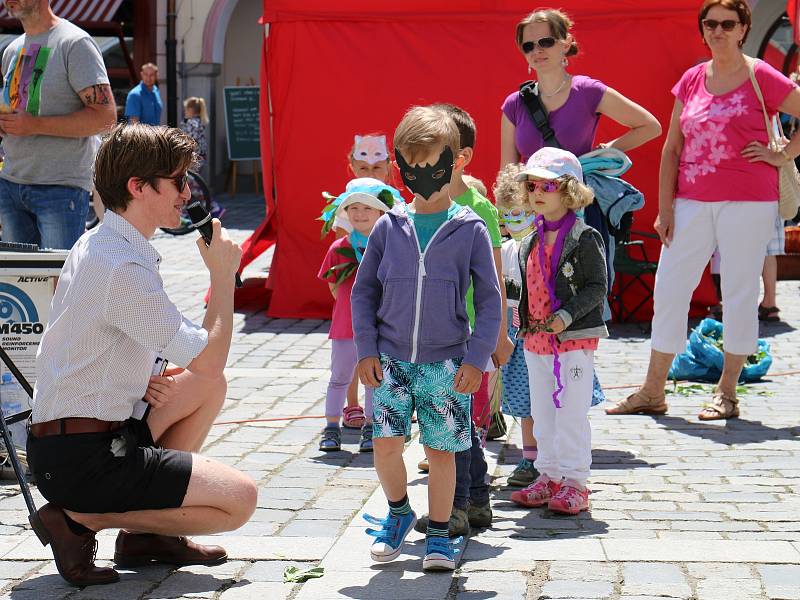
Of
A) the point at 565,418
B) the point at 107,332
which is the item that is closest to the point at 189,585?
the point at 107,332

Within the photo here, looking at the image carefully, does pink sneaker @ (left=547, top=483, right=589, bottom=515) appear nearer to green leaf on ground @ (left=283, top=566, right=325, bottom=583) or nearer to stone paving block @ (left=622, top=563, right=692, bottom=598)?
stone paving block @ (left=622, top=563, right=692, bottom=598)

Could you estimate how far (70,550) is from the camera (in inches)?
157

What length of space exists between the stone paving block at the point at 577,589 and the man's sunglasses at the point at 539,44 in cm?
290

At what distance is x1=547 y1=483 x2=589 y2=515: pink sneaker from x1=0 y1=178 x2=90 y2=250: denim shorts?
2.83 m

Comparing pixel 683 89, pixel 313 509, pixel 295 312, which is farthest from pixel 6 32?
pixel 313 509

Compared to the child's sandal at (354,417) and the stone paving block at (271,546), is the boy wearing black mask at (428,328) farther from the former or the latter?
the child's sandal at (354,417)

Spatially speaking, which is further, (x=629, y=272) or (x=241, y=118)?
(x=241, y=118)

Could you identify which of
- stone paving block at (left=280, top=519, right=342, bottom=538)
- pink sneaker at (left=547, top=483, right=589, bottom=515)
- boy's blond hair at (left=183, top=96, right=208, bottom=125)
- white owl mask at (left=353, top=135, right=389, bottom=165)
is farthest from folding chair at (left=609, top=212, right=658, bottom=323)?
boy's blond hair at (left=183, top=96, right=208, bottom=125)

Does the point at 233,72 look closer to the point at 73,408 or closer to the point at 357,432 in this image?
the point at 357,432

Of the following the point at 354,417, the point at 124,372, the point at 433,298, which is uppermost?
the point at 433,298

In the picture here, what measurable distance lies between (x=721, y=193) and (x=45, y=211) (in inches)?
134

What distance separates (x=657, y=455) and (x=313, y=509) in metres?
1.79

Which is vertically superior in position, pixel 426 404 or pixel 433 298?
pixel 433 298

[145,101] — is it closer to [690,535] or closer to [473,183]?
[473,183]
